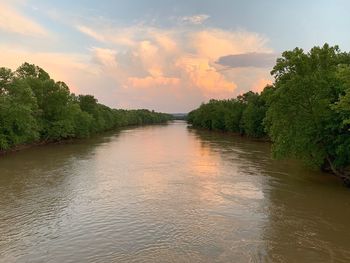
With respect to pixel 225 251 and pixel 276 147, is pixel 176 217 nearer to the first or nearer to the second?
pixel 225 251

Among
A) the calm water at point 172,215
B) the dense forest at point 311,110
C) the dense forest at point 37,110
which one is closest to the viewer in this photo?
the calm water at point 172,215

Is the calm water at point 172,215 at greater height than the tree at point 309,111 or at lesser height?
lesser

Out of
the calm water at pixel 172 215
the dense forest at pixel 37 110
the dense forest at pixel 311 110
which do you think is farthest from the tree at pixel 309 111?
the dense forest at pixel 37 110

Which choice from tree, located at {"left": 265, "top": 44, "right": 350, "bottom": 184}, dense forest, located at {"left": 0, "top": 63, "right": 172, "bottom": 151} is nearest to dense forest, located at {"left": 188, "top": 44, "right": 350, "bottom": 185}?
tree, located at {"left": 265, "top": 44, "right": 350, "bottom": 184}

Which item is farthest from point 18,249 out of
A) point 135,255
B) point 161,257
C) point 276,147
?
point 276,147

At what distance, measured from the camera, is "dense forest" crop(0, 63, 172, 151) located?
51.7m

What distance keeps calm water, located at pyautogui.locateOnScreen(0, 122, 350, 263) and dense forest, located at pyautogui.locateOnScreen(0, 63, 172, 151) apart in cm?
1420

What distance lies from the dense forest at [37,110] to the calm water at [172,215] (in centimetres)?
1420

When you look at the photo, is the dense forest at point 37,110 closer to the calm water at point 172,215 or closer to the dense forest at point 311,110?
the calm water at point 172,215

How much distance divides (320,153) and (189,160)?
19516 millimetres

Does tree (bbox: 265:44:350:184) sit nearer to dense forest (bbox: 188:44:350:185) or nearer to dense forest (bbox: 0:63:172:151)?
dense forest (bbox: 188:44:350:185)

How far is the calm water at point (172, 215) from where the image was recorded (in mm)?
16812

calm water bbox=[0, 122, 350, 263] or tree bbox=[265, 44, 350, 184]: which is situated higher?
tree bbox=[265, 44, 350, 184]

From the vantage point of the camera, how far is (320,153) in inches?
1214
